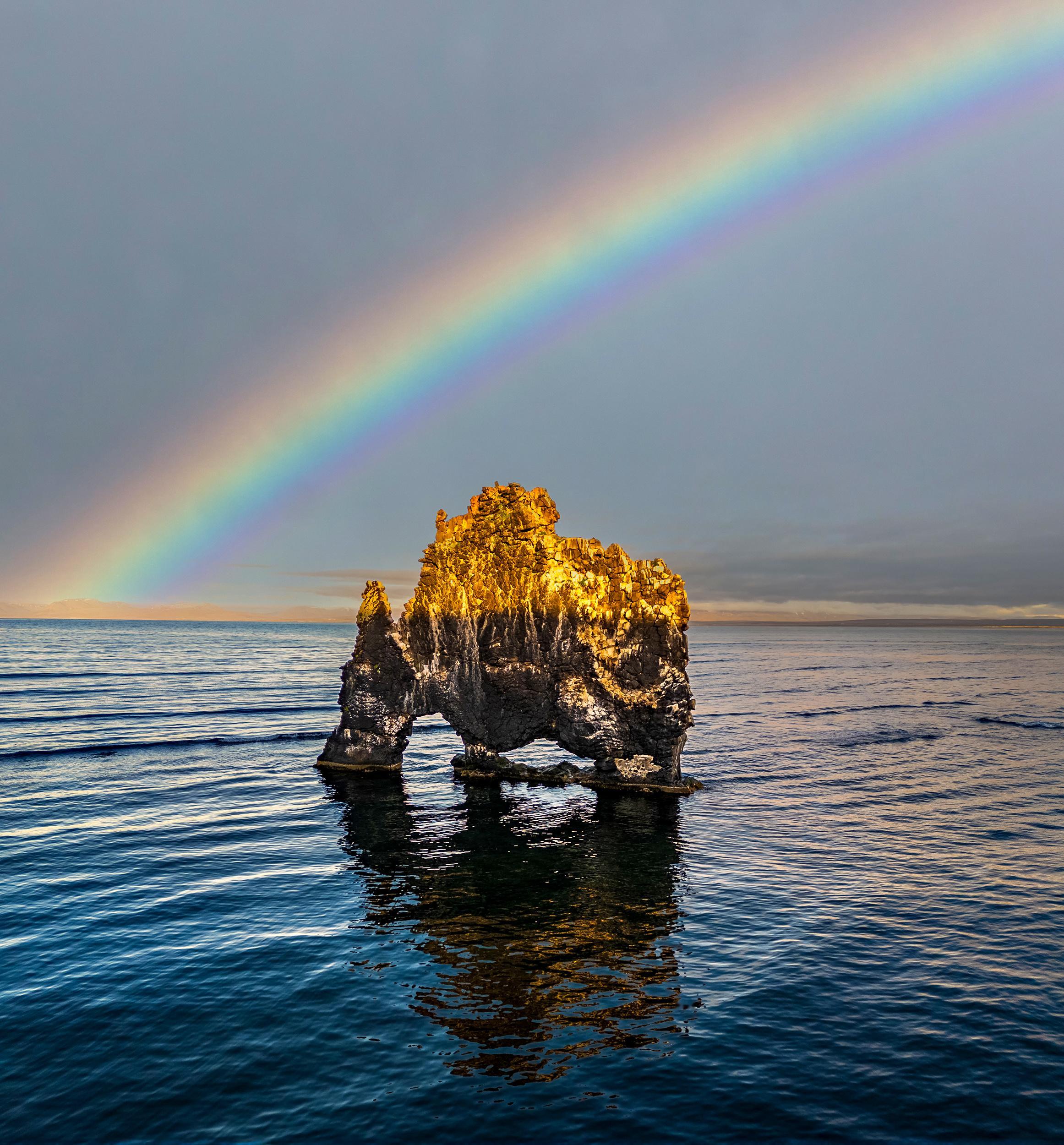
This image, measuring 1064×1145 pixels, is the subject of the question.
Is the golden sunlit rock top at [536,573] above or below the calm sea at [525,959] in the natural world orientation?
above

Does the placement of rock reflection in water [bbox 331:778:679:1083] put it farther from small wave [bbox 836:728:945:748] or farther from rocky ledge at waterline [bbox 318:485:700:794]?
small wave [bbox 836:728:945:748]

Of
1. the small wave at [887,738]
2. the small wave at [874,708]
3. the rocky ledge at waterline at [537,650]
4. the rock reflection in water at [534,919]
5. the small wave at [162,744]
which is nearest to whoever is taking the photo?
the rock reflection in water at [534,919]

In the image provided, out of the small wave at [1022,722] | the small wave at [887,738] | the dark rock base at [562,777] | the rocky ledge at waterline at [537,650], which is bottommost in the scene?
the small wave at [1022,722]

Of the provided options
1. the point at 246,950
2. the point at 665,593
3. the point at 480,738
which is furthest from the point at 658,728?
the point at 246,950

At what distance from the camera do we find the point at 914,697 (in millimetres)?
89000

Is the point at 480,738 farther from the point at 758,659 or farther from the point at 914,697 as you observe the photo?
the point at 758,659

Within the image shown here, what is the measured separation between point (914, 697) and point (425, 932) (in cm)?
8586

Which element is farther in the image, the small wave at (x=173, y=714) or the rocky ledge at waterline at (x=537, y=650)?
the small wave at (x=173, y=714)

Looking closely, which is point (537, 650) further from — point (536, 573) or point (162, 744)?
point (162, 744)

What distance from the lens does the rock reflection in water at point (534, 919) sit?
1605 cm

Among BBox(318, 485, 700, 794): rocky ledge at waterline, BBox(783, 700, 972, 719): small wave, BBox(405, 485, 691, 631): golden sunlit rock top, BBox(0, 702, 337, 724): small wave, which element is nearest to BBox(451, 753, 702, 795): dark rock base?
BBox(318, 485, 700, 794): rocky ledge at waterline

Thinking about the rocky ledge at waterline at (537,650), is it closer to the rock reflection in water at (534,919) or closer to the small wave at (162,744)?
the rock reflection in water at (534,919)

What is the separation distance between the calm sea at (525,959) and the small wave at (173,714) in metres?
19.9

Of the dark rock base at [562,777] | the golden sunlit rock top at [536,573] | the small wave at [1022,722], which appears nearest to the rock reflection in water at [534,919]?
the dark rock base at [562,777]
